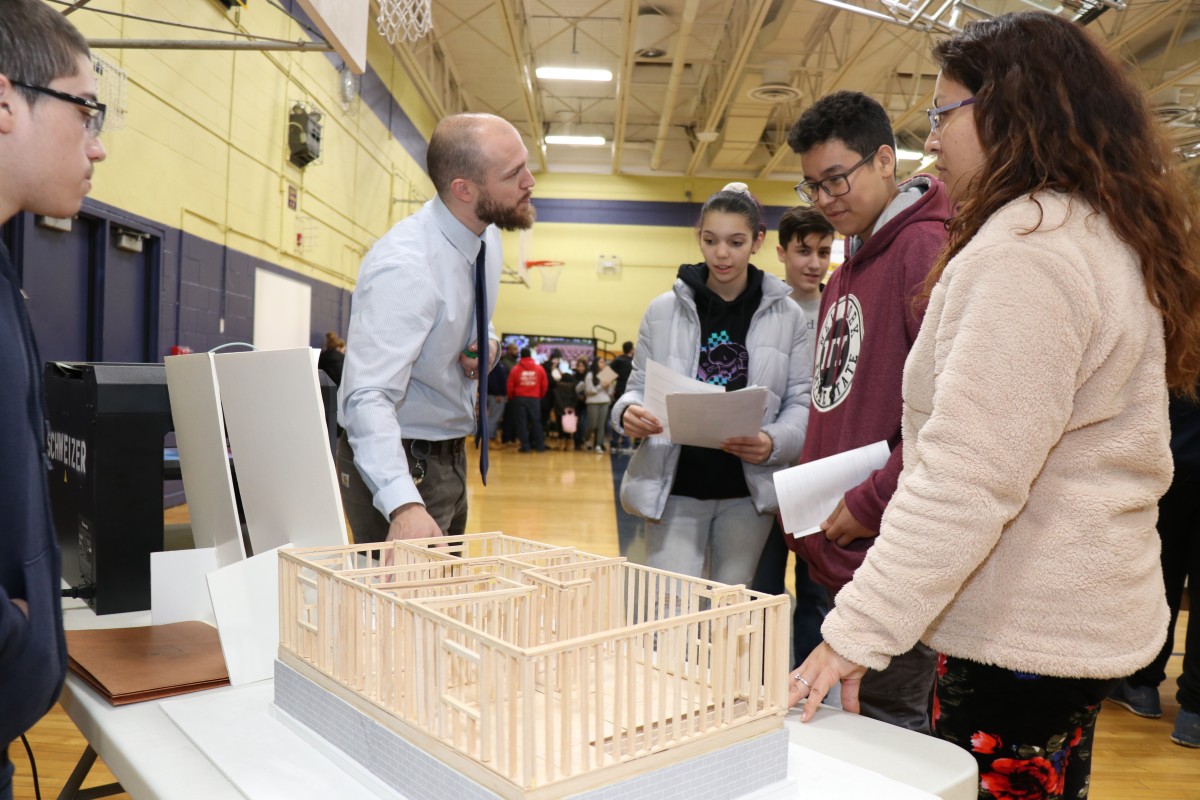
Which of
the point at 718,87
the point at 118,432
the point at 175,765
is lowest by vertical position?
the point at 175,765

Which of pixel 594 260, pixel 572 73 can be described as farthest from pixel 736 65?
pixel 594 260

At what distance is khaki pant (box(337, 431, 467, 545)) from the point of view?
1941 millimetres

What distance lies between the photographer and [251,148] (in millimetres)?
7504

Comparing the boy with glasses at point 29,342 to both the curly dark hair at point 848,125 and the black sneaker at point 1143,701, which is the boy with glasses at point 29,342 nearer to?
the curly dark hair at point 848,125

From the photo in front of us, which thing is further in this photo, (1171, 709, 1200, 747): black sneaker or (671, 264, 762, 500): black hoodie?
(1171, 709, 1200, 747): black sneaker

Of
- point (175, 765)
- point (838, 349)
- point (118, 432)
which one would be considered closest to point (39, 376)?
point (175, 765)

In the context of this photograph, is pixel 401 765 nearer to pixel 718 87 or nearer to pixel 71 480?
pixel 71 480

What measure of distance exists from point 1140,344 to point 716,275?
4.73 feet

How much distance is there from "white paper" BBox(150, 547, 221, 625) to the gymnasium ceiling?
6891 mm

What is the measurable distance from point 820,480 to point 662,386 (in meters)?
0.76

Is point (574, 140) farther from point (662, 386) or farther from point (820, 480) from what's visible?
point (820, 480)

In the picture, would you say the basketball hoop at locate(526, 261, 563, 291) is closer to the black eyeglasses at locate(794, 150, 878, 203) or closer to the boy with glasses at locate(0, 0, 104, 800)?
the black eyeglasses at locate(794, 150, 878, 203)

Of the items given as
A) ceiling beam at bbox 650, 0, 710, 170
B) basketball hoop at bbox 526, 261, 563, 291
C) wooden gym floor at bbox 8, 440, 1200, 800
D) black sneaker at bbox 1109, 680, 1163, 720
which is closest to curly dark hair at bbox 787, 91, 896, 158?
wooden gym floor at bbox 8, 440, 1200, 800

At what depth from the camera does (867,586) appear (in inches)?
38.4
